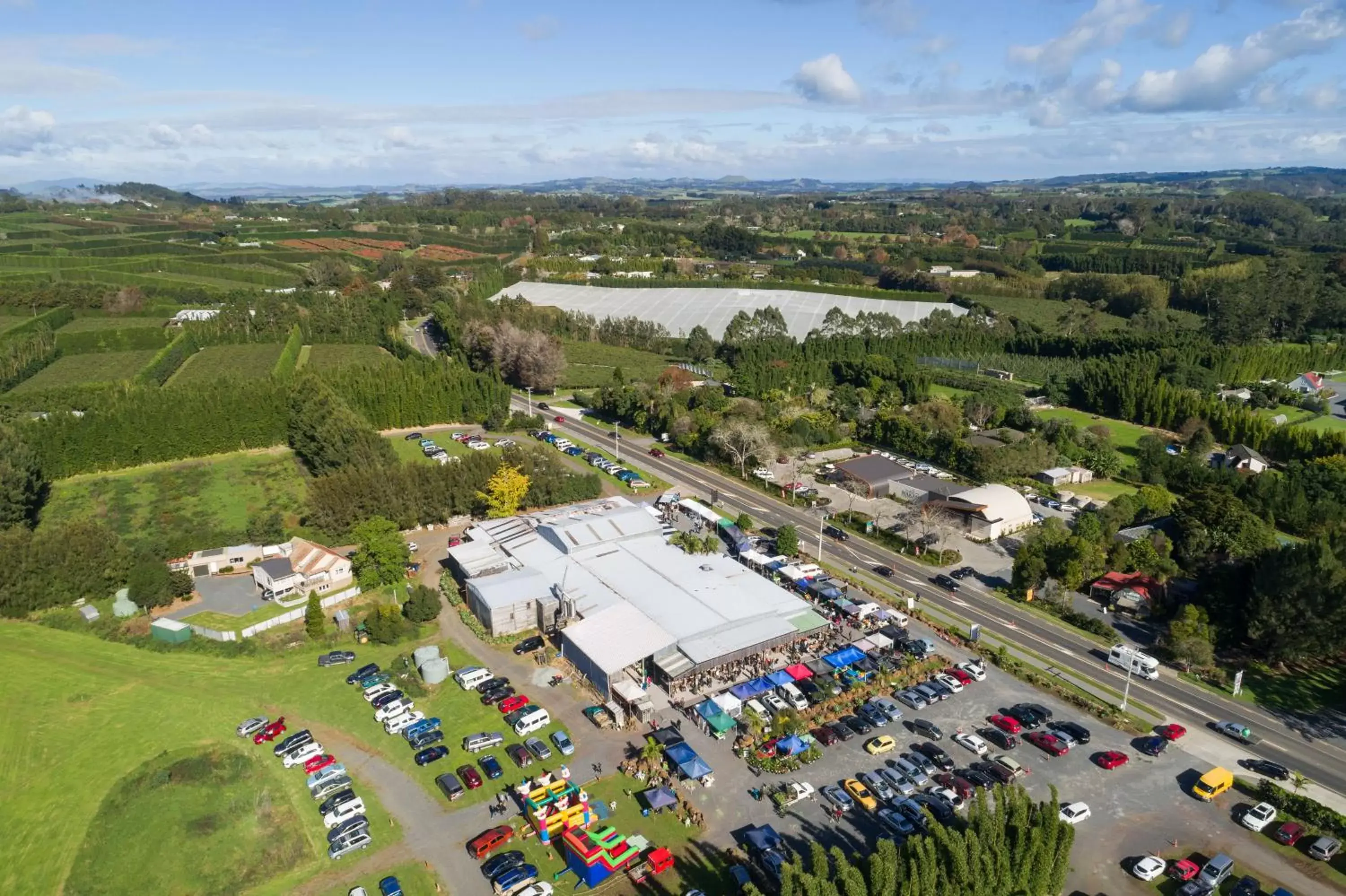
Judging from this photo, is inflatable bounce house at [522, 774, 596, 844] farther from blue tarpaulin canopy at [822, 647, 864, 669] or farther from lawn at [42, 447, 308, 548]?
lawn at [42, 447, 308, 548]

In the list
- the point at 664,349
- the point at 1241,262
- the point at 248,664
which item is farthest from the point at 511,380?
the point at 1241,262

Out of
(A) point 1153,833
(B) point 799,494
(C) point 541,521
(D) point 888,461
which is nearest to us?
(A) point 1153,833

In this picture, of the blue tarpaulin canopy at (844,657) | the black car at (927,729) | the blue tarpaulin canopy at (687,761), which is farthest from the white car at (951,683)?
the blue tarpaulin canopy at (687,761)

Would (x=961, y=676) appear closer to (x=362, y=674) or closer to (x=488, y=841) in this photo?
(x=488, y=841)

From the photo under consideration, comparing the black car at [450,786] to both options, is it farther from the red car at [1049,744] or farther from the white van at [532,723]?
the red car at [1049,744]

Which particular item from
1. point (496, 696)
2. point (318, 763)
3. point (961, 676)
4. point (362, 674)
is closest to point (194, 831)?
point (318, 763)

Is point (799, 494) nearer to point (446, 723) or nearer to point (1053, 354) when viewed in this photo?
point (446, 723)
